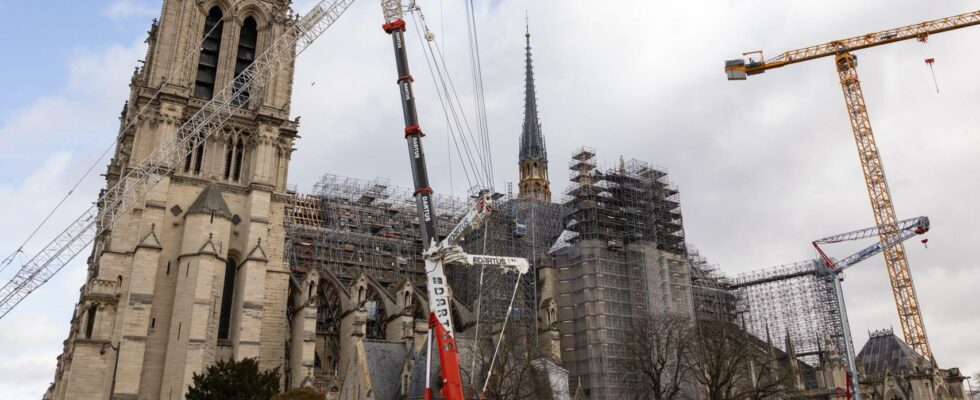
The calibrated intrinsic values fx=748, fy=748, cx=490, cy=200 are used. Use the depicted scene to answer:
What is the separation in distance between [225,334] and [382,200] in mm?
28040

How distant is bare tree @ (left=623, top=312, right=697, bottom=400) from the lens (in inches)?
1497

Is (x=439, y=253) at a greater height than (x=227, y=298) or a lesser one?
lesser

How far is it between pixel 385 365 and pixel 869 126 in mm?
51263

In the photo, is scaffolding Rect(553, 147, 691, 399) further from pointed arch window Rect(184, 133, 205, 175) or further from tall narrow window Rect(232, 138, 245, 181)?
pointed arch window Rect(184, 133, 205, 175)

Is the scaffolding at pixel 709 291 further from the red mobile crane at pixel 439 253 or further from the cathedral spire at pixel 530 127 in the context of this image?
the red mobile crane at pixel 439 253

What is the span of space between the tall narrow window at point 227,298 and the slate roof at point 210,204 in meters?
3.01

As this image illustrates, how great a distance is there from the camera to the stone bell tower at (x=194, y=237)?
37281 mm

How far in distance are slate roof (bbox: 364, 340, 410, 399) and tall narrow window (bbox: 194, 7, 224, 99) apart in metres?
19.2

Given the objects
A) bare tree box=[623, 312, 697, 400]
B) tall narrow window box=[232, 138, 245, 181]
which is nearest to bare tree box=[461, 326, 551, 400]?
bare tree box=[623, 312, 697, 400]

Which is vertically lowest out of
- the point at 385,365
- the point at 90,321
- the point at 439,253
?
the point at 385,365

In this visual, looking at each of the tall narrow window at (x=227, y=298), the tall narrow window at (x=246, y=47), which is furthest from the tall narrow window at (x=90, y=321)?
the tall narrow window at (x=246, y=47)

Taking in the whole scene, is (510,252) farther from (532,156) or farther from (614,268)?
(532,156)

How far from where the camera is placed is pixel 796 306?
243 ft

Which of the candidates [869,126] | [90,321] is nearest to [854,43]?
[869,126]
